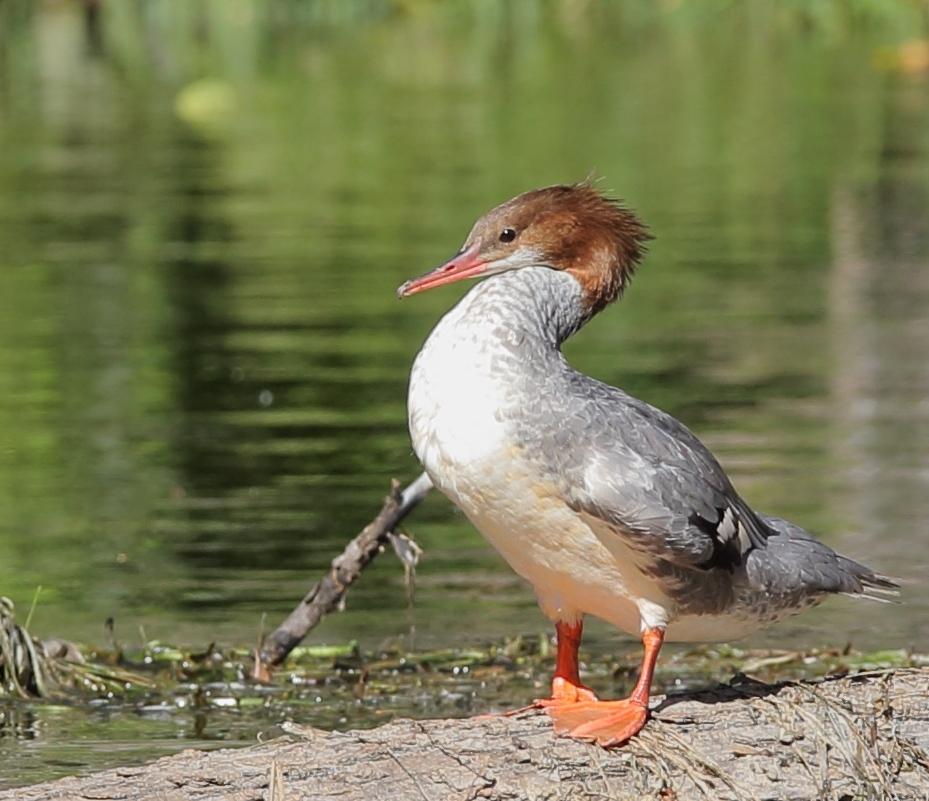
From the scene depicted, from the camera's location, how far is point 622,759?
4367mm

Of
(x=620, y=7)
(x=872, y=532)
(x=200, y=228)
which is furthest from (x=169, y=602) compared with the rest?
(x=620, y=7)

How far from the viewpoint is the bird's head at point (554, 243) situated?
15.7 feet

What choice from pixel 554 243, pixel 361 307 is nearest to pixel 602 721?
pixel 554 243

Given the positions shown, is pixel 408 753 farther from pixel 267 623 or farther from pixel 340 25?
pixel 340 25

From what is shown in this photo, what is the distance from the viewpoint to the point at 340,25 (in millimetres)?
32062

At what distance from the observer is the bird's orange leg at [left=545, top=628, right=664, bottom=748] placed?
14.4 ft

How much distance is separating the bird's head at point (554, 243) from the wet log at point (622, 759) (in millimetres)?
965

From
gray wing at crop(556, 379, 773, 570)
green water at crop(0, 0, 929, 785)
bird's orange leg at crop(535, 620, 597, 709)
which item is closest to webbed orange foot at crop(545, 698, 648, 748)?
bird's orange leg at crop(535, 620, 597, 709)

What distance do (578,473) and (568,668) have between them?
61cm

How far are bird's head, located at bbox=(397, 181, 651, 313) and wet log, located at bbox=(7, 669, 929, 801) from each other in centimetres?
96

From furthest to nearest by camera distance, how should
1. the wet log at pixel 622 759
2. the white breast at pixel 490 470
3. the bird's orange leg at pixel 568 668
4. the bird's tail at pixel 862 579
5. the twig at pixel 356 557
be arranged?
1. the twig at pixel 356 557
2. the bird's tail at pixel 862 579
3. the bird's orange leg at pixel 568 668
4. the white breast at pixel 490 470
5. the wet log at pixel 622 759

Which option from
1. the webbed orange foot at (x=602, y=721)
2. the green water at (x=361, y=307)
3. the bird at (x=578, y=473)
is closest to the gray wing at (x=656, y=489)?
the bird at (x=578, y=473)

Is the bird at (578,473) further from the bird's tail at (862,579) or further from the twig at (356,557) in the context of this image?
the twig at (356,557)

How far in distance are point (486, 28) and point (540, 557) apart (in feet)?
91.3
